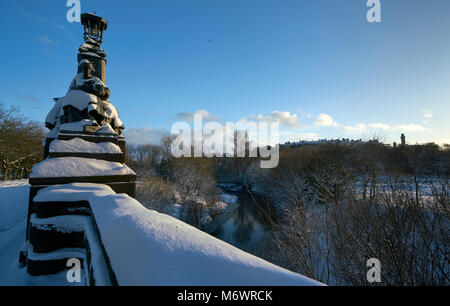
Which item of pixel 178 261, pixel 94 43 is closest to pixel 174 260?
pixel 178 261

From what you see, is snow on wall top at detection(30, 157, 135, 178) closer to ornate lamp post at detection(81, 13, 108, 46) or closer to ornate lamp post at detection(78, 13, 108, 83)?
ornate lamp post at detection(78, 13, 108, 83)

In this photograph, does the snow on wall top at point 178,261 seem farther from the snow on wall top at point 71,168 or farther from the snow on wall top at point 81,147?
the snow on wall top at point 81,147

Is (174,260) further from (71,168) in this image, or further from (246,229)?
(246,229)

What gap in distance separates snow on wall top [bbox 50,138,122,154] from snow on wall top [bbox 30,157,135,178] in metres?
0.67

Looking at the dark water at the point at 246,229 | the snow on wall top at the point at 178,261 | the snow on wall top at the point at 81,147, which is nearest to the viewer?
the snow on wall top at the point at 178,261

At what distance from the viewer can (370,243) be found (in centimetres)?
424

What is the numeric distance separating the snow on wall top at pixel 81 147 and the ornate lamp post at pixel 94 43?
22.8 ft

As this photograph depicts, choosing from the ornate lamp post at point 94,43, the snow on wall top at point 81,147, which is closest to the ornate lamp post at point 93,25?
the ornate lamp post at point 94,43

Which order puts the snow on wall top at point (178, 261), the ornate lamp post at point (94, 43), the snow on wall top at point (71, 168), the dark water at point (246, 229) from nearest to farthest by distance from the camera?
the snow on wall top at point (178, 261) → the snow on wall top at point (71, 168) → the ornate lamp post at point (94, 43) → the dark water at point (246, 229)

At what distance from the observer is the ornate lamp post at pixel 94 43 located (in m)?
11.4

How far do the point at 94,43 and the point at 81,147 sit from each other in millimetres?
9538
